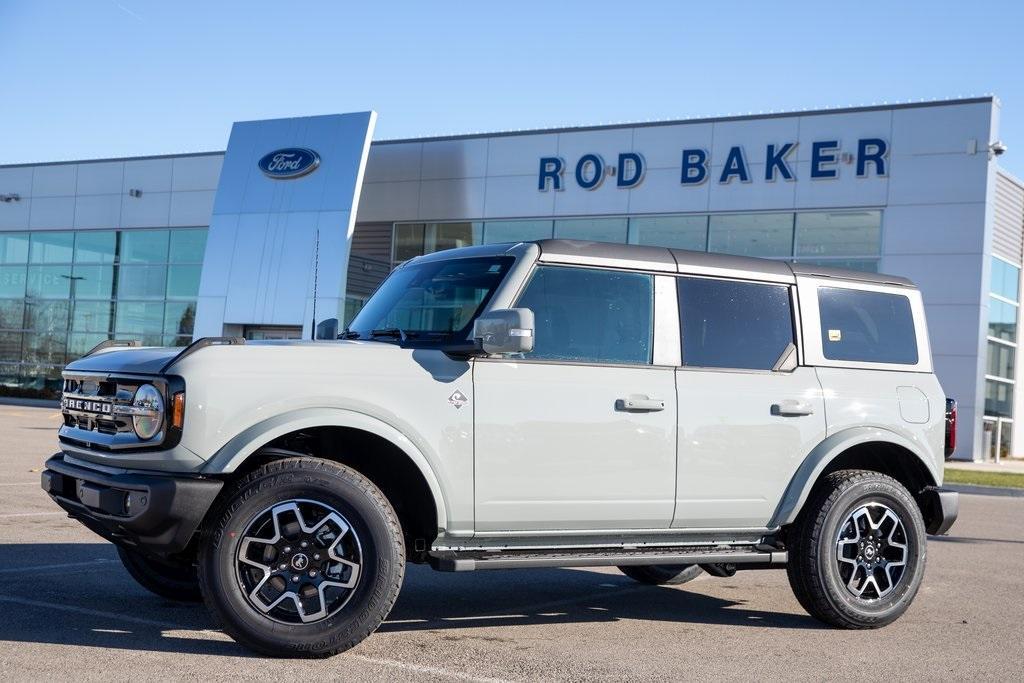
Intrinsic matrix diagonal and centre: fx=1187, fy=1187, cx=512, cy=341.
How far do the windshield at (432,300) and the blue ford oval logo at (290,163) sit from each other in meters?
26.7

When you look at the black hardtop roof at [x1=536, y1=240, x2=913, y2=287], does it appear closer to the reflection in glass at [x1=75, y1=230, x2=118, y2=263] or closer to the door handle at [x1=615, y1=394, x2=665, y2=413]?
the door handle at [x1=615, y1=394, x2=665, y2=413]

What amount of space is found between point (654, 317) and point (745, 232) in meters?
23.3

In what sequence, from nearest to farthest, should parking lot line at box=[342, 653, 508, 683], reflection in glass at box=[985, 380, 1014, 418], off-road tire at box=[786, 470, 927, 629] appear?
1. parking lot line at box=[342, 653, 508, 683]
2. off-road tire at box=[786, 470, 927, 629]
3. reflection in glass at box=[985, 380, 1014, 418]

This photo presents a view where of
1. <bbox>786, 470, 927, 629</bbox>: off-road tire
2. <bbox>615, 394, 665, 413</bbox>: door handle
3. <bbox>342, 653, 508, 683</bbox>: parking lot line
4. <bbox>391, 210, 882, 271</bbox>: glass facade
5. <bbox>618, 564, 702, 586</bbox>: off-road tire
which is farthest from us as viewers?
<bbox>391, 210, 882, 271</bbox>: glass facade

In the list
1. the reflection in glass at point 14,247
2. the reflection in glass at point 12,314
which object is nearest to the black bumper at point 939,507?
the reflection in glass at point 14,247

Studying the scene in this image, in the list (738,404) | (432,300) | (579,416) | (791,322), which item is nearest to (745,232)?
(791,322)

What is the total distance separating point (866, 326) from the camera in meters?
7.16

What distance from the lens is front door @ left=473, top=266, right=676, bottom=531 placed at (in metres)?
5.81

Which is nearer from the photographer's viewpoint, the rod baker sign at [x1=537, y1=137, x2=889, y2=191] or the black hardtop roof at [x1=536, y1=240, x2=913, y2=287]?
the black hardtop roof at [x1=536, y1=240, x2=913, y2=287]

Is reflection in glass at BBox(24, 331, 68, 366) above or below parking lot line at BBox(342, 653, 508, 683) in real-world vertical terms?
above

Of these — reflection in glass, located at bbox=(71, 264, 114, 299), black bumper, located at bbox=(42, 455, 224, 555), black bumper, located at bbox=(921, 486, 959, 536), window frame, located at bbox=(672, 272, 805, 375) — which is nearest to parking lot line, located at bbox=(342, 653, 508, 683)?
black bumper, located at bbox=(42, 455, 224, 555)

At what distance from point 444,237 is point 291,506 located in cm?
2842

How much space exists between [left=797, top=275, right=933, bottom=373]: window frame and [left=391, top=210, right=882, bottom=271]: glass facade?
19514 millimetres

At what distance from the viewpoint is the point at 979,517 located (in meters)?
14.7
